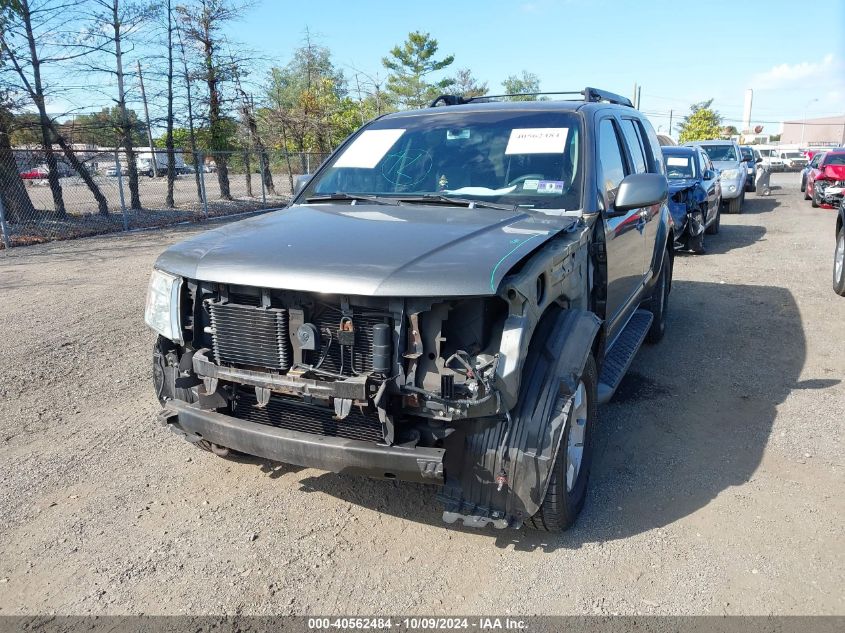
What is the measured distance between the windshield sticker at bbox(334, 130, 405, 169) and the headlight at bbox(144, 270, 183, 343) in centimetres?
164

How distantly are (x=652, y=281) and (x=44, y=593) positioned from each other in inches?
195

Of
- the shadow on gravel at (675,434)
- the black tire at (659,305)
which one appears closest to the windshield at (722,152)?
the shadow on gravel at (675,434)

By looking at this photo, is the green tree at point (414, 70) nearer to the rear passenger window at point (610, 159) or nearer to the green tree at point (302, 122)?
the green tree at point (302, 122)

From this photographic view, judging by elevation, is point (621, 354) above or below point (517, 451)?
below

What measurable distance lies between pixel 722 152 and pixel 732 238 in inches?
208

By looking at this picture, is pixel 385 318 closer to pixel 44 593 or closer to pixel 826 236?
pixel 44 593

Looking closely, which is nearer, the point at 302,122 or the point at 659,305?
the point at 659,305

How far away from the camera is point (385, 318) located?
2652 mm

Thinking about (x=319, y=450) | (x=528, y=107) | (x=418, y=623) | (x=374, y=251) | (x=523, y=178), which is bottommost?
(x=418, y=623)

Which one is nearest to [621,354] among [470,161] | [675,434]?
[675,434]

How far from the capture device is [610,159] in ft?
14.0

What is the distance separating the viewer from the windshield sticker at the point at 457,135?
4121 mm

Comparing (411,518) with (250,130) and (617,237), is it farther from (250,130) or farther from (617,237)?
(250,130)

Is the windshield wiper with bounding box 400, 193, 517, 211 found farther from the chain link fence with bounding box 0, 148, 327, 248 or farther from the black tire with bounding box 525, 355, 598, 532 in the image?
the chain link fence with bounding box 0, 148, 327, 248
